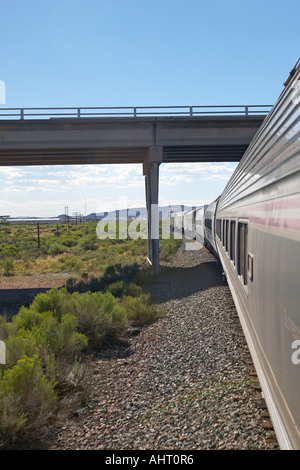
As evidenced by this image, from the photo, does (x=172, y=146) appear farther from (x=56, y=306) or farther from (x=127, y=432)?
(x=127, y=432)

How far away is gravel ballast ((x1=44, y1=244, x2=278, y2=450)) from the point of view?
5211mm

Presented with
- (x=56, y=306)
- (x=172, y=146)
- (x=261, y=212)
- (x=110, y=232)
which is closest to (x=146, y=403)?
(x=261, y=212)

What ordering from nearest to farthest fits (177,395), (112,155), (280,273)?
1. (280,273)
2. (177,395)
3. (112,155)

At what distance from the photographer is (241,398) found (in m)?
6.02

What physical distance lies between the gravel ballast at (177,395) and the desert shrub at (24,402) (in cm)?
32

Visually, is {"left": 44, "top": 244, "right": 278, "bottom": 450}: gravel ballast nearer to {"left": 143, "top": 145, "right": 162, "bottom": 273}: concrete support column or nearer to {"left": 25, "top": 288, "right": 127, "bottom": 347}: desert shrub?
{"left": 25, "top": 288, "right": 127, "bottom": 347}: desert shrub

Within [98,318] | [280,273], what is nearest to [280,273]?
[280,273]

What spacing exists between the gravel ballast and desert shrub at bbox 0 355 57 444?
0.32 metres

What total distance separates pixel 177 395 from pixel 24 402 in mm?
2113

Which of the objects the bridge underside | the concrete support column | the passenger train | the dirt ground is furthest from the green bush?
the bridge underside

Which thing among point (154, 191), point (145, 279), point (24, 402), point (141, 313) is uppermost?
point (154, 191)

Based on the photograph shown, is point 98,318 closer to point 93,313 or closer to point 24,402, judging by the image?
Result: point 93,313

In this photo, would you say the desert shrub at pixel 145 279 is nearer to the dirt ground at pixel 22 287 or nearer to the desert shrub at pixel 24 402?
the dirt ground at pixel 22 287

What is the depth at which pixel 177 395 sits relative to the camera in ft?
21.8
